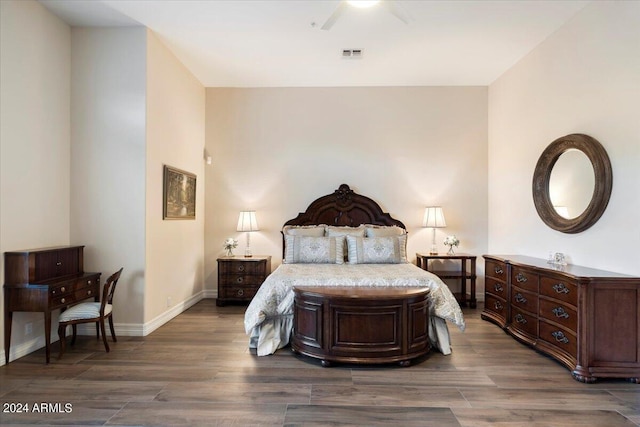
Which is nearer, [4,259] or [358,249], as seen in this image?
[4,259]

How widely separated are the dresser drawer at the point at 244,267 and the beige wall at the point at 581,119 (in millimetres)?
3692

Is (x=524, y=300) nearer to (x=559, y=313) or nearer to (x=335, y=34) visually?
(x=559, y=313)

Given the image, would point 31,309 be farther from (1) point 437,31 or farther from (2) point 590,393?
(1) point 437,31

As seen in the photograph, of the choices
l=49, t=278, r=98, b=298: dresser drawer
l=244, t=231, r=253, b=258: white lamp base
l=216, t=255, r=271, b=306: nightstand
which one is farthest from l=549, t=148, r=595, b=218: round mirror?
l=49, t=278, r=98, b=298: dresser drawer

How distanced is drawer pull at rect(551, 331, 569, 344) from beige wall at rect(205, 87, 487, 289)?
2522 mm

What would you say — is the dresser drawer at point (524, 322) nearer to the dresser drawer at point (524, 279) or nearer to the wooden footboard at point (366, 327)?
the dresser drawer at point (524, 279)

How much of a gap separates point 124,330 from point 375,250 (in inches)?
126

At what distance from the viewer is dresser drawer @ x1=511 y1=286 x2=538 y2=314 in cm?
358

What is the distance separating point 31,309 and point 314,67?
434 cm

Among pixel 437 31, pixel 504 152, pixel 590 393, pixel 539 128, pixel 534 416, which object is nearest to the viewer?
pixel 534 416

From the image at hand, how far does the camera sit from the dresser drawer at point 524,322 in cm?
356

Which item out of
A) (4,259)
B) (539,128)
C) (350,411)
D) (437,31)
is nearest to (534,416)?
(350,411)

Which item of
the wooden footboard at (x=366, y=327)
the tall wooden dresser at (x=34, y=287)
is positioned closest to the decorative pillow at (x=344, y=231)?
the wooden footboard at (x=366, y=327)

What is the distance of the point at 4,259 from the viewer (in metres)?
3.12
